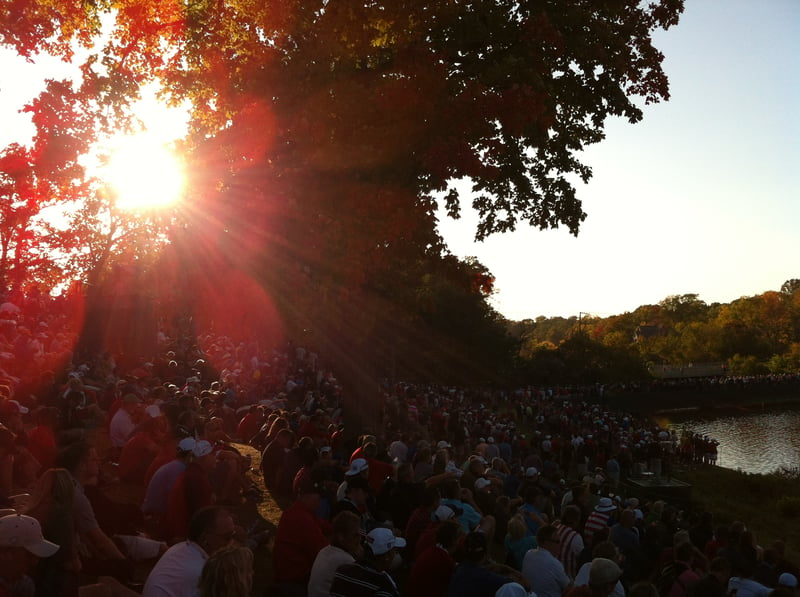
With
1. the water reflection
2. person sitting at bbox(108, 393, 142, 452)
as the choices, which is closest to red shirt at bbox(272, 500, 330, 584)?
person sitting at bbox(108, 393, 142, 452)

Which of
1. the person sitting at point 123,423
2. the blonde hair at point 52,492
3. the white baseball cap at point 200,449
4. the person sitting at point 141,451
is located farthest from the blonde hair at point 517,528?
the person sitting at point 123,423

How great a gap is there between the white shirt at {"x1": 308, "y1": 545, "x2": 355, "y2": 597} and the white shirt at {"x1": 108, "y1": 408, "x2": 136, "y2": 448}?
24.4 feet

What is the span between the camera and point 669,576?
761 cm

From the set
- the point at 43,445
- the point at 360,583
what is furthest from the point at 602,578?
the point at 43,445

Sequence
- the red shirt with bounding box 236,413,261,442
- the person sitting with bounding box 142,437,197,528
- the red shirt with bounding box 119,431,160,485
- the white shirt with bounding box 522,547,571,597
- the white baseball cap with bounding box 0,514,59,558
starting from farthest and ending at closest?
1. the red shirt with bounding box 236,413,261,442
2. the red shirt with bounding box 119,431,160,485
3. the person sitting with bounding box 142,437,197,528
4. the white shirt with bounding box 522,547,571,597
5. the white baseball cap with bounding box 0,514,59,558

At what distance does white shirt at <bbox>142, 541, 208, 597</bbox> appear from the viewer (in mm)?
4930

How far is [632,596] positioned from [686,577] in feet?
7.22

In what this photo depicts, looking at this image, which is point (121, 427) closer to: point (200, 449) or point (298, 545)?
point (200, 449)

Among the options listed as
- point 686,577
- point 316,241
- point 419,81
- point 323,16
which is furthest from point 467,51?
point 686,577

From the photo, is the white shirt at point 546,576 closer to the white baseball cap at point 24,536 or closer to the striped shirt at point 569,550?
the striped shirt at point 569,550

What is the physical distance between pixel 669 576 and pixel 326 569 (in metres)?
4.26

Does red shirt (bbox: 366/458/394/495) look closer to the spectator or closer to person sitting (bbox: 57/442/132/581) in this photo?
the spectator

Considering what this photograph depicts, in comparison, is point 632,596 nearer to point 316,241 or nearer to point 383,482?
point 383,482

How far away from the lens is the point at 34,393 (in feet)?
48.8
